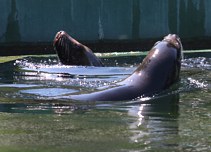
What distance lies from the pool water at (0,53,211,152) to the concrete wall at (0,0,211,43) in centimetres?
814

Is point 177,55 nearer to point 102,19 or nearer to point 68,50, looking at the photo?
point 68,50

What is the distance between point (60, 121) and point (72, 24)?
1147 centimetres

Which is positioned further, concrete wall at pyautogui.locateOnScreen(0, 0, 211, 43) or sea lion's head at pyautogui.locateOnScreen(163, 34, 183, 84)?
concrete wall at pyautogui.locateOnScreen(0, 0, 211, 43)

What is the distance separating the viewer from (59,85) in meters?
6.48

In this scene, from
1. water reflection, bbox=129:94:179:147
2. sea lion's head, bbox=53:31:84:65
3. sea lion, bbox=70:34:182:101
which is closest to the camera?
water reflection, bbox=129:94:179:147

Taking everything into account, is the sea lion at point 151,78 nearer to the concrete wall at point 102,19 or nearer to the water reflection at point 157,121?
the water reflection at point 157,121

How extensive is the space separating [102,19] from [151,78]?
33.4 ft

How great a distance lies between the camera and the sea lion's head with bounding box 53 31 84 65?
28.8ft

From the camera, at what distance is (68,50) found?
884cm

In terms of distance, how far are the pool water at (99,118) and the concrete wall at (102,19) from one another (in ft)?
26.7

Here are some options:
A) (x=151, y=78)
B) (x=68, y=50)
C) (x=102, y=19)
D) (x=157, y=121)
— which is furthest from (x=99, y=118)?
(x=102, y=19)

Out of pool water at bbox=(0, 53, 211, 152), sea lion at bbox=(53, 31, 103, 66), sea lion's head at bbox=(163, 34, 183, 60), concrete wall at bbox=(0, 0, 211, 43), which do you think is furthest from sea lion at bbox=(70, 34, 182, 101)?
concrete wall at bbox=(0, 0, 211, 43)

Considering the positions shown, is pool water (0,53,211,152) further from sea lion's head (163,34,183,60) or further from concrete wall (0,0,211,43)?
concrete wall (0,0,211,43)

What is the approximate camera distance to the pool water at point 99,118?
Answer: 3.23 metres
